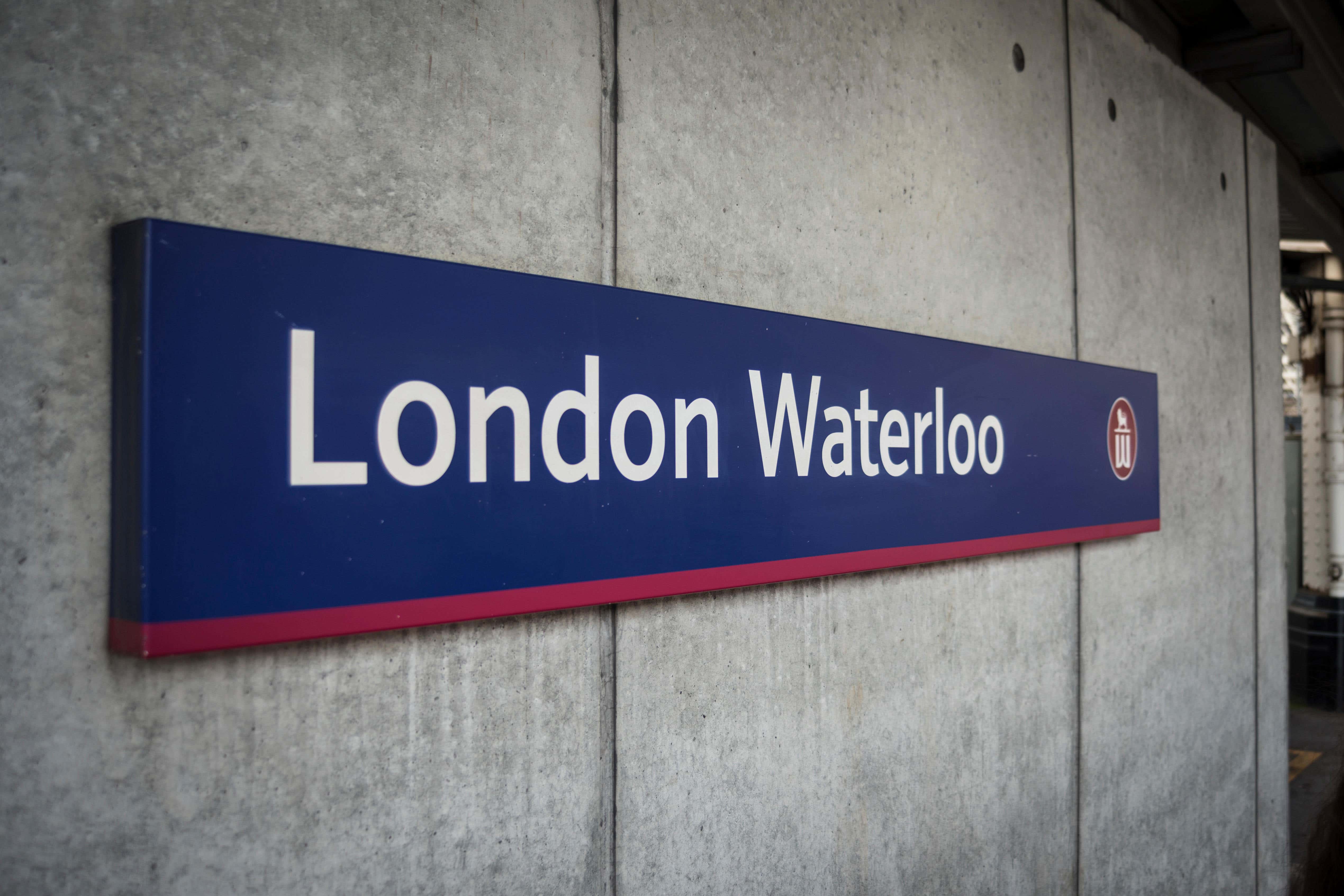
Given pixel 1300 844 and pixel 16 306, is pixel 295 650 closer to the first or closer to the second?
pixel 16 306

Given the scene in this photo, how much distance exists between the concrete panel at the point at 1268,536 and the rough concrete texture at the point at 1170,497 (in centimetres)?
8

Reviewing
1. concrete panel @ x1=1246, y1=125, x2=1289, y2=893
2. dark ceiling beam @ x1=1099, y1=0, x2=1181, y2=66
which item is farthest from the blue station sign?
concrete panel @ x1=1246, y1=125, x2=1289, y2=893

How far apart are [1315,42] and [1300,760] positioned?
5231mm

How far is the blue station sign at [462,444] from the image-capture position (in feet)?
3.21

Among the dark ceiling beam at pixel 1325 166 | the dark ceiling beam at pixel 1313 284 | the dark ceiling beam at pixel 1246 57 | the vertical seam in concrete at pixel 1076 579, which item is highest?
the dark ceiling beam at pixel 1325 166

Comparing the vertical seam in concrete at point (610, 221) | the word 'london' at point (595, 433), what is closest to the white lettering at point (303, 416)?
the word 'london' at point (595, 433)

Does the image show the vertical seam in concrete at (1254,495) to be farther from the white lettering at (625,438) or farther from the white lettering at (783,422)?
the white lettering at (625,438)

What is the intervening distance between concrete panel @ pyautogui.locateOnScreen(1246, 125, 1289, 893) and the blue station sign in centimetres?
274

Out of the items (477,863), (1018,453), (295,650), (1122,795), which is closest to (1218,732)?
(1122,795)

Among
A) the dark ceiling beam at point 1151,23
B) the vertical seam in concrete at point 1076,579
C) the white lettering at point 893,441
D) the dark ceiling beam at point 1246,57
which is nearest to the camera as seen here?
the white lettering at point 893,441

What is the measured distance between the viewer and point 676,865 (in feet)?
5.13

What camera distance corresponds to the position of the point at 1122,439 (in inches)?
105

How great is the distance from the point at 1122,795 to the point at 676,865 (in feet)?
6.42

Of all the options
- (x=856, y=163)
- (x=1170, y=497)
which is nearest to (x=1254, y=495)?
(x=1170, y=497)
